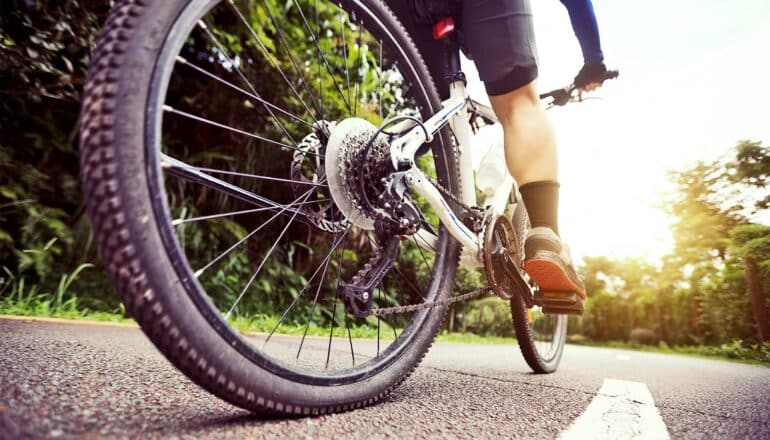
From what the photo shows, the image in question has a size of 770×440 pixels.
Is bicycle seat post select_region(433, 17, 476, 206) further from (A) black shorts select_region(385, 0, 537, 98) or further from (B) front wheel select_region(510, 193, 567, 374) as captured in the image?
(B) front wheel select_region(510, 193, 567, 374)

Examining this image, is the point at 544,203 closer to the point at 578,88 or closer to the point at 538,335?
the point at 578,88

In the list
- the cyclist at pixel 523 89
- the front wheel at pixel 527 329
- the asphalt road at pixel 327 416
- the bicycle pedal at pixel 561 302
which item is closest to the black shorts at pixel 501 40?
the cyclist at pixel 523 89

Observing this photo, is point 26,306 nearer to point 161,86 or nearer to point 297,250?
point 297,250

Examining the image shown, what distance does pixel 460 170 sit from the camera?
63.7 inches

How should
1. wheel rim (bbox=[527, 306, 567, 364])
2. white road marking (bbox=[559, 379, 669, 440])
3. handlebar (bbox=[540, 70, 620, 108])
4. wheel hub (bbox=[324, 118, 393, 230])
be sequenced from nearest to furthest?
1. white road marking (bbox=[559, 379, 669, 440])
2. wheel hub (bbox=[324, 118, 393, 230])
3. handlebar (bbox=[540, 70, 620, 108])
4. wheel rim (bbox=[527, 306, 567, 364])

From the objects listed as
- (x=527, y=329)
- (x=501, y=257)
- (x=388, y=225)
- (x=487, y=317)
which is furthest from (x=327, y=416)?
(x=487, y=317)

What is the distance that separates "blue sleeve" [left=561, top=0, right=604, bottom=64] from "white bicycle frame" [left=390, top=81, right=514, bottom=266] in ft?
1.48

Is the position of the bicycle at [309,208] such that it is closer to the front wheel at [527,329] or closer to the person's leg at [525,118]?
the front wheel at [527,329]

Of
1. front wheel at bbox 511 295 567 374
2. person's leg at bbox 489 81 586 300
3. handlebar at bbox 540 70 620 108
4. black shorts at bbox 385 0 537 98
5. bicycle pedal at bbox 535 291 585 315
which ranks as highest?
handlebar at bbox 540 70 620 108

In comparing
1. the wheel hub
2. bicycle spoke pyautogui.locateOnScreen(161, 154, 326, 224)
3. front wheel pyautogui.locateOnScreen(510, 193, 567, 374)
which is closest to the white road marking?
front wheel pyautogui.locateOnScreen(510, 193, 567, 374)

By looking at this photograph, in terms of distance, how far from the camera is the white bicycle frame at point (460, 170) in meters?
1.30

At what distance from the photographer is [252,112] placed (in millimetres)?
3441

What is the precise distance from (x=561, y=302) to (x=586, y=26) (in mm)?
1074

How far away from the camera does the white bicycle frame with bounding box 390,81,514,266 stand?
130cm
